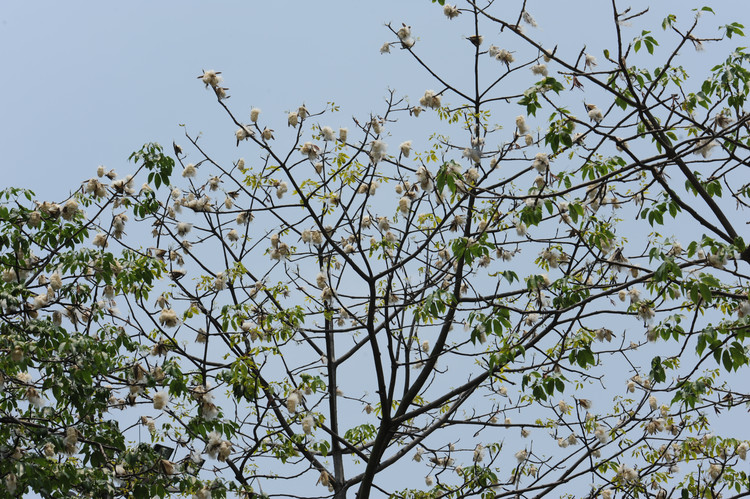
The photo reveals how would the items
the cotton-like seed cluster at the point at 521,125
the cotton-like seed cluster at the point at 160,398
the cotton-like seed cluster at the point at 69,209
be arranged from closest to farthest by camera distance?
the cotton-like seed cluster at the point at 160,398 < the cotton-like seed cluster at the point at 69,209 < the cotton-like seed cluster at the point at 521,125

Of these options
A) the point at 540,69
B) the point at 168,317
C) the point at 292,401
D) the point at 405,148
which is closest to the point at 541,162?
the point at 540,69

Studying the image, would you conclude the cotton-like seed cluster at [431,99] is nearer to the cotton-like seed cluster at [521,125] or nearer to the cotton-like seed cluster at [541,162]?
the cotton-like seed cluster at [521,125]

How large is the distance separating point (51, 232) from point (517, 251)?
4269mm

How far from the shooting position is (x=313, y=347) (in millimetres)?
9070

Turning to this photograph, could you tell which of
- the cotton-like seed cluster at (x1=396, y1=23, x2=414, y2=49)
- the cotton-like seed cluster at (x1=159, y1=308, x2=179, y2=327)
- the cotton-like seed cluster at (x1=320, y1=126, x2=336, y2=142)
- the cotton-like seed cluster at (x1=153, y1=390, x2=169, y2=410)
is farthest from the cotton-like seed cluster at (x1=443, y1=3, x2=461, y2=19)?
the cotton-like seed cluster at (x1=153, y1=390, x2=169, y2=410)

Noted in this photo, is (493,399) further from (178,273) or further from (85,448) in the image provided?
(85,448)

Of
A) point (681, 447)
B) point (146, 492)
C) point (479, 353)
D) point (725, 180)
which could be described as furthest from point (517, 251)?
point (146, 492)

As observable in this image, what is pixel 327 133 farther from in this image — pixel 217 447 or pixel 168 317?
pixel 217 447

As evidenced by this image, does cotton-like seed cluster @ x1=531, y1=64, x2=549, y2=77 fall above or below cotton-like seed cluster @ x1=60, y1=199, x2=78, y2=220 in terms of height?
above

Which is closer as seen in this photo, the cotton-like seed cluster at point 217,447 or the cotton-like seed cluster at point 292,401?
the cotton-like seed cluster at point 217,447

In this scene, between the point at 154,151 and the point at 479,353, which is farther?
the point at 154,151

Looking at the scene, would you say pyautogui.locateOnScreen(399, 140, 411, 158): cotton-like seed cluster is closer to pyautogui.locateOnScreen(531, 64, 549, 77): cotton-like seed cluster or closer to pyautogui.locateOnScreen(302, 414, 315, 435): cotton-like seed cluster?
pyautogui.locateOnScreen(531, 64, 549, 77): cotton-like seed cluster

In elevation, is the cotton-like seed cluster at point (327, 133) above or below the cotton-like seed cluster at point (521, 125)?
above

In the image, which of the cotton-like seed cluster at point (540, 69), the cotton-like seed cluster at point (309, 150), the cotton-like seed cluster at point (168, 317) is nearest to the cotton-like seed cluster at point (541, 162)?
the cotton-like seed cluster at point (540, 69)
